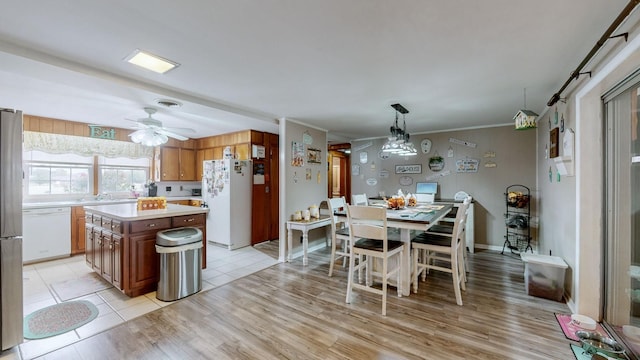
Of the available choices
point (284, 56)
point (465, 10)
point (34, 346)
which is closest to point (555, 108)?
point (465, 10)

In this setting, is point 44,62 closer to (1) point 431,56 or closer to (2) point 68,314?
(2) point 68,314

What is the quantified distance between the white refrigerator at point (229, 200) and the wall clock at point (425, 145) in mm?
3571

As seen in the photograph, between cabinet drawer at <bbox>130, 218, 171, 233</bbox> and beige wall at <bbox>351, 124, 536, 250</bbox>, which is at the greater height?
beige wall at <bbox>351, 124, 536, 250</bbox>

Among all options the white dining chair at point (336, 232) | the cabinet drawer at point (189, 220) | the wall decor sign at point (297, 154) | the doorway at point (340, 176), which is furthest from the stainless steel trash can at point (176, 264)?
the doorway at point (340, 176)

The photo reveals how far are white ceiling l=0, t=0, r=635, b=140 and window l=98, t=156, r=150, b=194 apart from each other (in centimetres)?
188

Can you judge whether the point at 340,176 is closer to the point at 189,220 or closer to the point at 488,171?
the point at 488,171

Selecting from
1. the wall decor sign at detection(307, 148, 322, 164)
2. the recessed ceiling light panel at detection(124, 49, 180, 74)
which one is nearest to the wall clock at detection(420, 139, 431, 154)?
the wall decor sign at detection(307, 148, 322, 164)

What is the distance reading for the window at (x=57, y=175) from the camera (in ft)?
14.4

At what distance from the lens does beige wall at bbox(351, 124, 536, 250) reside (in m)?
4.57

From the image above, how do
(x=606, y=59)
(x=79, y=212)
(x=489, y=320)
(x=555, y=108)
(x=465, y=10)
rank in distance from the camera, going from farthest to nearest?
(x=79, y=212), (x=555, y=108), (x=489, y=320), (x=606, y=59), (x=465, y=10)

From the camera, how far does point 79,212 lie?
4.34 meters

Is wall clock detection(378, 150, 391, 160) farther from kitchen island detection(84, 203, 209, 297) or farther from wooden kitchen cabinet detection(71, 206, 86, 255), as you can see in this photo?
wooden kitchen cabinet detection(71, 206, 86, 255)

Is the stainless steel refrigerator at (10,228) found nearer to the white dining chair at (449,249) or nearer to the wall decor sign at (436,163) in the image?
the white dining chair at (449,249)

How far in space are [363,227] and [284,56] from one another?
176 centimetres
